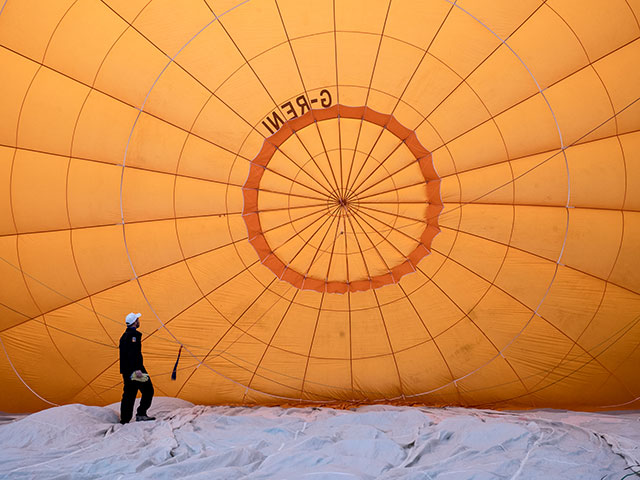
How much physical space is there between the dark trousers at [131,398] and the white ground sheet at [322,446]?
0.12 meters

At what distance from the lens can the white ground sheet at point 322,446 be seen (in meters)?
3.25

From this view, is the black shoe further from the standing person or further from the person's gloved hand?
the person's gloved hand

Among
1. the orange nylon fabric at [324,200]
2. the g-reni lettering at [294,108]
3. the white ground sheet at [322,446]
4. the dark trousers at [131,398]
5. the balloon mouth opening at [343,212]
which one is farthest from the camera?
the balloon mouth opening at [343,212]

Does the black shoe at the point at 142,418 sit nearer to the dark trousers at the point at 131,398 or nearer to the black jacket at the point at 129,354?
the dark trousers at the point at 131,398

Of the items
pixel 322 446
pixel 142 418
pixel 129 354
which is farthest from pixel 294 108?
pixel 142 418

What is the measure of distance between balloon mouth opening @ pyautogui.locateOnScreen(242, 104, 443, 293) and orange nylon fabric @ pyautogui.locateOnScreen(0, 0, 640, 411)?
2 cm

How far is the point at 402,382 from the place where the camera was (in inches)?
220

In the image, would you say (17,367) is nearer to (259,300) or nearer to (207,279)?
(207,279)

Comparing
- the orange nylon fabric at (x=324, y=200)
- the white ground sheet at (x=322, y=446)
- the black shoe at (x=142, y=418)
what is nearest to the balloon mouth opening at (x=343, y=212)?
the orange nylon fabric at (x=324, y=200)

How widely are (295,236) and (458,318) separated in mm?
1721

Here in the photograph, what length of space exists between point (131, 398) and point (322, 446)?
180 centimetres

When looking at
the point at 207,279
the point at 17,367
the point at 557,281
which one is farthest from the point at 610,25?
the point at 17,367

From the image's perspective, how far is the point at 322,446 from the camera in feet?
12.5

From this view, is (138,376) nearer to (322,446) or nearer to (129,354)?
(129,354)
